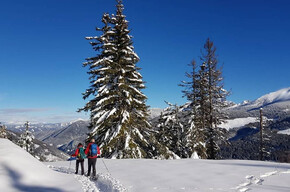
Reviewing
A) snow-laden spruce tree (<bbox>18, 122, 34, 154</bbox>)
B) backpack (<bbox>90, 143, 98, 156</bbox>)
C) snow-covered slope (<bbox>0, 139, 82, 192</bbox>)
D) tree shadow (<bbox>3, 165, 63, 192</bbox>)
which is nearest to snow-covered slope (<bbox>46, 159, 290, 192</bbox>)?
backpack (<bbox>90, 143, 98, 156</bbox>)

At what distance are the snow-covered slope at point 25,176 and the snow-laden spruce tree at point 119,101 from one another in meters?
7.49

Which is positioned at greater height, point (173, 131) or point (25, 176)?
point (173, 131)

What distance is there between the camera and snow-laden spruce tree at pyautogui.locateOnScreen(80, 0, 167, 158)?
1833cm

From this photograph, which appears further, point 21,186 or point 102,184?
point 102,184

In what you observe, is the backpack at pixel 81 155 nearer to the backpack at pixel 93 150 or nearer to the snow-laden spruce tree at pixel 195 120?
the backpack at pixel 93 150

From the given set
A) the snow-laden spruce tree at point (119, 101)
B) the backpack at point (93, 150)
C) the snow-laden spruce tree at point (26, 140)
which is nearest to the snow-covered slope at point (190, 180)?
the backpack at point (93, 150)

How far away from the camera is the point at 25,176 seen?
9.63 meters

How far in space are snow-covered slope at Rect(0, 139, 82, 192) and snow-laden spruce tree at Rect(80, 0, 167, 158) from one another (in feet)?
24.6

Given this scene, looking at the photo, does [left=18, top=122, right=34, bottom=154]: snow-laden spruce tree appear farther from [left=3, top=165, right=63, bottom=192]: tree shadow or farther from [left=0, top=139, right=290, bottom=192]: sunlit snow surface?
[left=3, top=165, right=63, bottom=192]: tree shadow

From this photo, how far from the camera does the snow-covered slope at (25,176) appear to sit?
8.89 metres

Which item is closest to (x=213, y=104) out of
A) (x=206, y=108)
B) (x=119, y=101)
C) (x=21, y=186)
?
(x=206, y=108)

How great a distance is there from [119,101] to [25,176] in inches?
405

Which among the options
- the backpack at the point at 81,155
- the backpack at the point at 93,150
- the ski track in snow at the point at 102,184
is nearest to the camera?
the ski track in snow at the point at 102,184

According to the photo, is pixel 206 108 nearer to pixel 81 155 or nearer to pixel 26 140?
pixel 81 155
